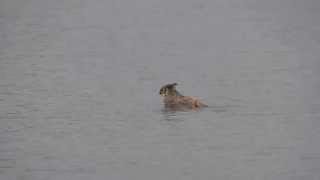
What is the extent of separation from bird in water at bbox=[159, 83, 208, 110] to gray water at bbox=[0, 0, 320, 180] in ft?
0.99

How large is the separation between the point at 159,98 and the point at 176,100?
4.58 feet

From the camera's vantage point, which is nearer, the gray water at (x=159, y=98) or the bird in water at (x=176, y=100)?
the gray water at (x=159, y=98)

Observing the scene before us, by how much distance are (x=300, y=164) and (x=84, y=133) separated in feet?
15.4

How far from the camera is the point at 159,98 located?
28328 mm

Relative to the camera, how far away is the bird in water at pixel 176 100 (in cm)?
2686

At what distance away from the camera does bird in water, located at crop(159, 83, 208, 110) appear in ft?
88.1

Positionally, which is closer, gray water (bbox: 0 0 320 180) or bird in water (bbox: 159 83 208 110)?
gray water (bbox: 0 0 320 180)

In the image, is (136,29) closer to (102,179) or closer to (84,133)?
(84,133)

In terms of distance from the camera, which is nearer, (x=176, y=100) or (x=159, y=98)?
(x=176, y=100)

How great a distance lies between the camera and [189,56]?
34.7 metres

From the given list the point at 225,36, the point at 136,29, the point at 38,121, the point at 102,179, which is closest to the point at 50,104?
the point at 38,121

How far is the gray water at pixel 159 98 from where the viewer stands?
22.6 meters

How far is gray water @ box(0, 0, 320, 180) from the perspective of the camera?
22609mm

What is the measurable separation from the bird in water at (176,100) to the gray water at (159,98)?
0.30 metres
